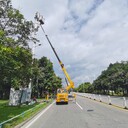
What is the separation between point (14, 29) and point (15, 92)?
421 inches

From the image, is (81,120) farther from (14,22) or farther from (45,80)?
Result: (45,80)

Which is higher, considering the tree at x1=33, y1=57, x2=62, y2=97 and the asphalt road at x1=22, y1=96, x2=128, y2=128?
the tree at x1=33, y1=57, x2=62, y2=97

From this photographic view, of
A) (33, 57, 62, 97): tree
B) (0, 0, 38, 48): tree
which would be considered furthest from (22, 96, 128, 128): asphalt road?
(33, 57, 62, 97): tree

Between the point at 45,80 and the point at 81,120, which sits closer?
the point at 81,120

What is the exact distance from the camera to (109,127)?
12.2 metres

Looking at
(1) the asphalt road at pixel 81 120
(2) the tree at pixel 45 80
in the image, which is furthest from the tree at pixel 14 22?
(2) the tree at pixel 45 80

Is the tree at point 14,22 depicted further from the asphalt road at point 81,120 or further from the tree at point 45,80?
the tree at point 45,80

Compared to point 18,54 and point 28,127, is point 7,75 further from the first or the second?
point 28,127

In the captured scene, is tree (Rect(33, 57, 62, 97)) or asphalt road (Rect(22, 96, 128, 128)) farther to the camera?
tree (Rect(33, 57, 62, 97))

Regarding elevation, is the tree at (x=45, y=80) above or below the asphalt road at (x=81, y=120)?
above

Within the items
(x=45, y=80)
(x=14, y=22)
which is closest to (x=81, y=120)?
(x=14, y=22)

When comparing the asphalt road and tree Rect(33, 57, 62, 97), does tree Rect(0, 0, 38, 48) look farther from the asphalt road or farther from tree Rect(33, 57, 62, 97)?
tree Rect(33, 57, 62, 97)

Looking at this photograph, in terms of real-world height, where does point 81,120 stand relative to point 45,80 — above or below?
below

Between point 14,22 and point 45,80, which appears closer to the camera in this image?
point 14,22
